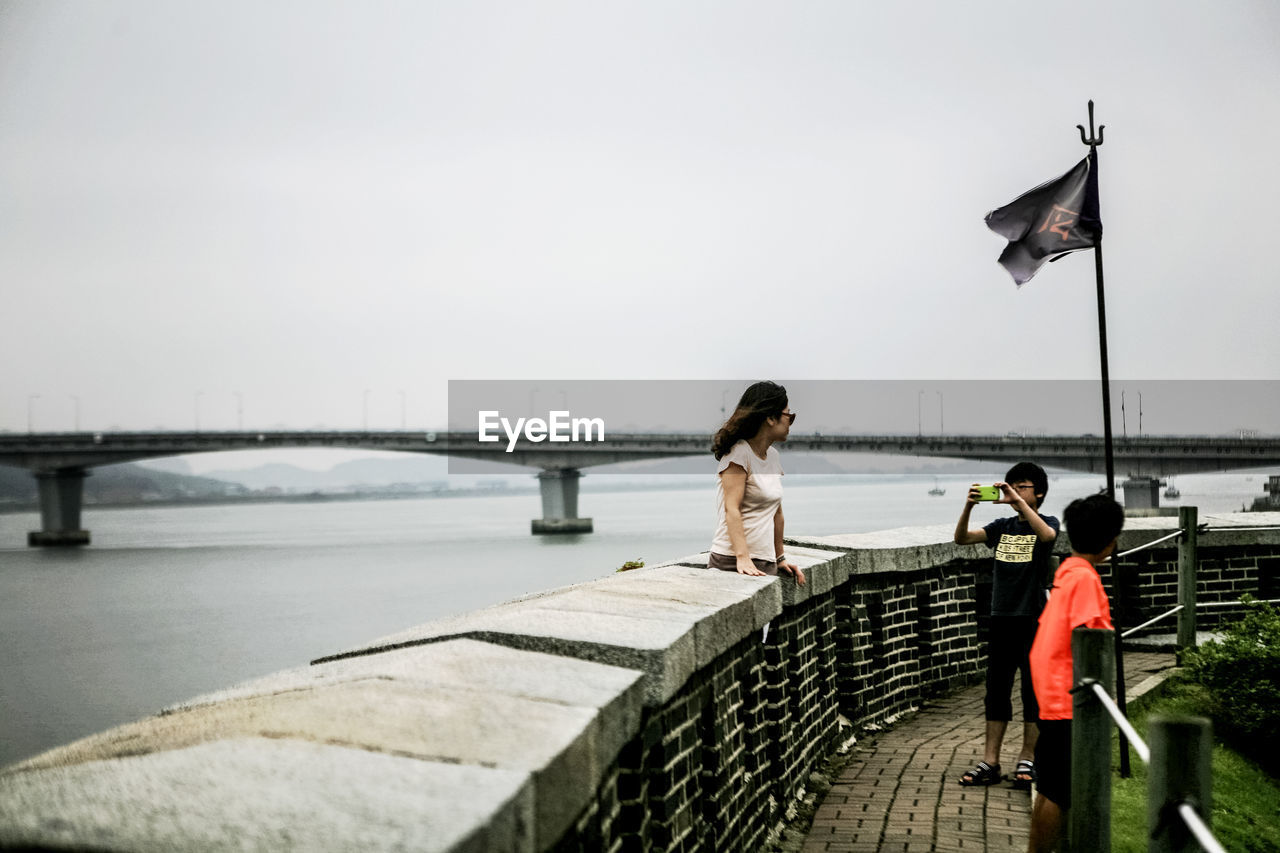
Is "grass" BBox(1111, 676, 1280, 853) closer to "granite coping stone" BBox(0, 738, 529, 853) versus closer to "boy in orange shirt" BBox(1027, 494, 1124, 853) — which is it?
"boy in orange shirt" BBox(1027, 494, 1124, 853)

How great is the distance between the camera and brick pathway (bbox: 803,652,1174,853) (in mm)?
5051

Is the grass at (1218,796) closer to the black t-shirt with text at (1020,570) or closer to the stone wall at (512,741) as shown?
the black t-shirt with text at (1020,570)

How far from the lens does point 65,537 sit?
235 feet

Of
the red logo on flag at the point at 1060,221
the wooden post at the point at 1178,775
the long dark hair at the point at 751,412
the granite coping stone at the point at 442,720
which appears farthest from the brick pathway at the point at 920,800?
the red logo on flag at the point at 1060,221

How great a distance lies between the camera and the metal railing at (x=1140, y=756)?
2199 millimetres

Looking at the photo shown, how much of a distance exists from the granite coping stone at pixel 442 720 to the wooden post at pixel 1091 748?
1.34m

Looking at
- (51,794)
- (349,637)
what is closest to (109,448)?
(349,637)

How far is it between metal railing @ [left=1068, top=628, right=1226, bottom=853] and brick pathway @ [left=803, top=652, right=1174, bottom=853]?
160cm

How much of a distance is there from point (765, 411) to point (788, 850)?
1.97 metres

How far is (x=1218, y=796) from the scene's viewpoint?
22.9 ft

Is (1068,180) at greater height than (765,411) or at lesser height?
greater

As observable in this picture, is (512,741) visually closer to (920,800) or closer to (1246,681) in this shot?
(920,800)

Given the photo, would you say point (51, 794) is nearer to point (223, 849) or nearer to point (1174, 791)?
point (223, 849)

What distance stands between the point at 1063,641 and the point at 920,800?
1893 mm
